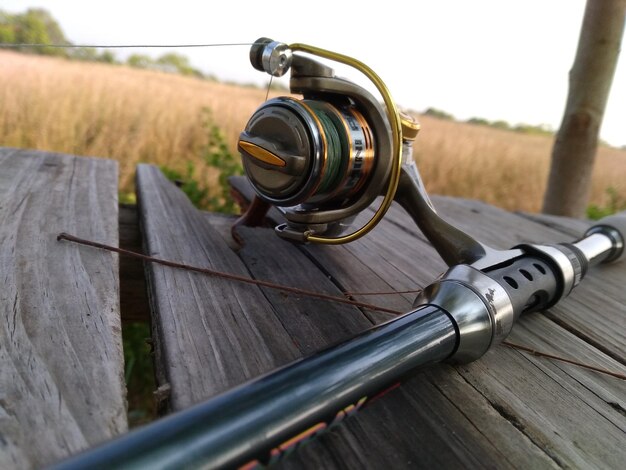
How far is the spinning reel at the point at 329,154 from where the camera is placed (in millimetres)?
766

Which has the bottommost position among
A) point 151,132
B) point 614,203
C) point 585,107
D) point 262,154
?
point 614,203

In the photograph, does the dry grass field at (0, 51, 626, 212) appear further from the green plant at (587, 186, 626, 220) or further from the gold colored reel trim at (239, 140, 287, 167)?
the gold colored reel trim at (239, 140, 287, 167)

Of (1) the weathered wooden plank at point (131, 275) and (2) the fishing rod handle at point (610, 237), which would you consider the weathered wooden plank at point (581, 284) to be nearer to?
(2) the fishing rod handle at point (610, 237)

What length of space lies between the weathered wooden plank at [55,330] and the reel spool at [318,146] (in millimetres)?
292

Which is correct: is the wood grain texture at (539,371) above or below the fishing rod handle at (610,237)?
below

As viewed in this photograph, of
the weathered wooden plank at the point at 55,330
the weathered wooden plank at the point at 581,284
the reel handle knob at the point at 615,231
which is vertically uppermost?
the reel handle knob at the point at 615,231

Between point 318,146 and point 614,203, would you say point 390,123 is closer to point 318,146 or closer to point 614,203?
point 318,146

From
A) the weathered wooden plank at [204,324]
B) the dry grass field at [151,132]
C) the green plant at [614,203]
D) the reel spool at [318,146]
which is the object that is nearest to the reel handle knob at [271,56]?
the reel spool at [318,146]

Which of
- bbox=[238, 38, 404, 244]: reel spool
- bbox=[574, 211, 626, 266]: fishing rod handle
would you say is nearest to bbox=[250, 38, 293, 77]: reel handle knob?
bbox=[238, 38, 404, 244]: reel spool

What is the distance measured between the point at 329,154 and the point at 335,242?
0.18 metres

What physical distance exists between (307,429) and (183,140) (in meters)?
4.84

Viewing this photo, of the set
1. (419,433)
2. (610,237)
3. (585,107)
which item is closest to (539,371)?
(419,433)

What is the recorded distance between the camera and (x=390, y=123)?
2.79 ft

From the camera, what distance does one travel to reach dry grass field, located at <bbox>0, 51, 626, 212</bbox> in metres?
4.24
